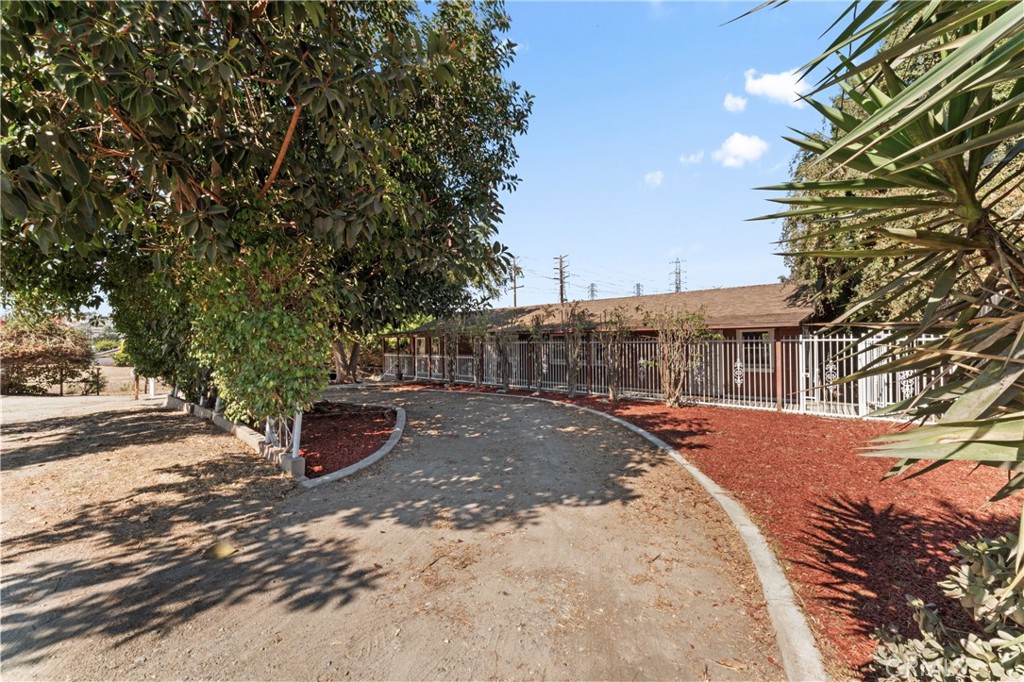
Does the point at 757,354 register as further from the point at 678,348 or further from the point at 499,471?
the point at 499,471

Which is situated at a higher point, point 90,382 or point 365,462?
point 90,382

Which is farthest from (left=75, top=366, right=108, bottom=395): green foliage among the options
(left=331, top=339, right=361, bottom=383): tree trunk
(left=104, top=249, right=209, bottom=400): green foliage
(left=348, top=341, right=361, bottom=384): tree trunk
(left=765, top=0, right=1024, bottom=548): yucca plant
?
Answer: (left=765, top=0, right=1024, bottom=548): yucca plant

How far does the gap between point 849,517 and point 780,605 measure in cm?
249

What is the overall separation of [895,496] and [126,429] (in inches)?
653

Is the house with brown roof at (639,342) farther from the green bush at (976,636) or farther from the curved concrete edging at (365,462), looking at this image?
the green bush at (976,636)

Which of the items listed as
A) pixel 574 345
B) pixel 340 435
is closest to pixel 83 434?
pixel 340 435

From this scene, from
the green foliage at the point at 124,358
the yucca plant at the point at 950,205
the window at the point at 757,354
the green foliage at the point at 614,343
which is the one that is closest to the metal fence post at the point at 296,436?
the yucca plant at the point at 950,205

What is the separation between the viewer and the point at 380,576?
4035mm

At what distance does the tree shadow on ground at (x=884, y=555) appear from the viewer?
3463 mm

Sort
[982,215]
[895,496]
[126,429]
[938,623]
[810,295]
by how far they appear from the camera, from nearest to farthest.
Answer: [982,215] < [938,623] < [895,496] < [126,429] < [810,295]

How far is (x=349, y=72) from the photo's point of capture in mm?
5375

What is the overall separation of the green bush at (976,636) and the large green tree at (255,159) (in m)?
6.00

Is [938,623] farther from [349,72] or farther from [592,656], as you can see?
[349,72]

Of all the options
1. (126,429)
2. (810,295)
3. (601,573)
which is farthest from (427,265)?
(810,295)
